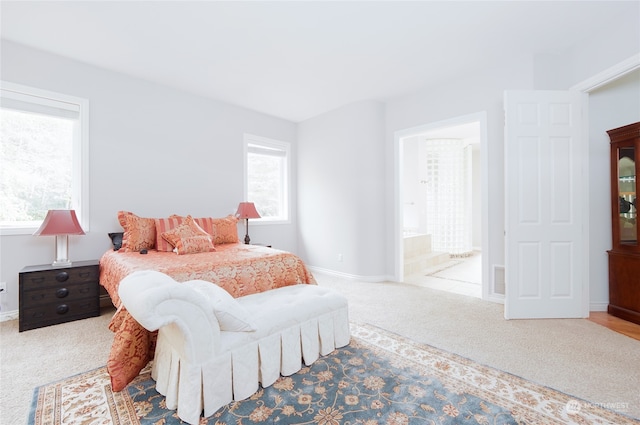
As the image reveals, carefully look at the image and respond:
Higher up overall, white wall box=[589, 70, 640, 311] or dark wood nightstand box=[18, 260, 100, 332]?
white wall box=[589, 70, 640, 311]

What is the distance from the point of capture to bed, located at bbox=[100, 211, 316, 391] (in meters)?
1.76

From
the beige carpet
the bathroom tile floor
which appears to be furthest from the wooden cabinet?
the bathroom tile floor

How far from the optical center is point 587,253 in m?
2.94

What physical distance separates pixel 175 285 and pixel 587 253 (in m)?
3.72

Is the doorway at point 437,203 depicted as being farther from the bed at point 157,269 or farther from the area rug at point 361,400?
the area rug at point 361,400

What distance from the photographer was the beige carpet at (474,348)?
5.82 ft

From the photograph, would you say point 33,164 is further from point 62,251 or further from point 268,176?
point 268,176

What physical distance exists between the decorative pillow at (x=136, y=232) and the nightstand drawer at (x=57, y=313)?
A: 62 centimetres

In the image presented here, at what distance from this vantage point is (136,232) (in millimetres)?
3191

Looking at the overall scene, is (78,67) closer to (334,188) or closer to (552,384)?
(334,188)

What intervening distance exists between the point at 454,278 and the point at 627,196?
2.27 meters

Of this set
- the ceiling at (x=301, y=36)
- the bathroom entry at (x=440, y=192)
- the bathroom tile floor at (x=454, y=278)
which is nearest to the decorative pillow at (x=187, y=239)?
the ceiling at (x=301, y=36)

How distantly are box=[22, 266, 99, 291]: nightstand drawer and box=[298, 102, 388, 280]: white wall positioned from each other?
3132 mm

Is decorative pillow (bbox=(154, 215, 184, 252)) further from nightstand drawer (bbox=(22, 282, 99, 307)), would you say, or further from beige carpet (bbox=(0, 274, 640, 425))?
beige carpet (bbox=(0, 274, 640, 425))
